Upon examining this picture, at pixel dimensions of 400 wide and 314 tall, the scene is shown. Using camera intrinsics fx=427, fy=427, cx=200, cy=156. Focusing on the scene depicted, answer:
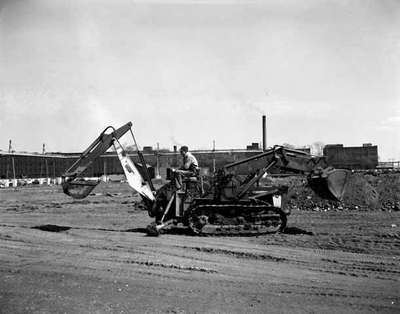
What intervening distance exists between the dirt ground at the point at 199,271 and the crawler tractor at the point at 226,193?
48 cm

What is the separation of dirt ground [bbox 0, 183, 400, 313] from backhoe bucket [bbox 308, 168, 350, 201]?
99cm

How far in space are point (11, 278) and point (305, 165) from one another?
7.10m

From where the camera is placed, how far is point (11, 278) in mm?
6492

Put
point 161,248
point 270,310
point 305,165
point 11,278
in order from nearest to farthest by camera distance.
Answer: point 270,310 < point 11,278 < point 161,248 < point 305,165

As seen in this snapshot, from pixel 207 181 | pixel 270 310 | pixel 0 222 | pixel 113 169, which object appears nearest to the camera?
pixel 270 310

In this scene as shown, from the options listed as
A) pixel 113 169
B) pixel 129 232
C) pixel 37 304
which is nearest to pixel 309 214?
pixel 129 232

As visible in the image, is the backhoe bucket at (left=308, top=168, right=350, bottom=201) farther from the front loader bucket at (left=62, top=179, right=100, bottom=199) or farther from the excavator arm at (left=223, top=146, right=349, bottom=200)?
the front loader bucket at (left=62, top=179, right=100, bottom=199)

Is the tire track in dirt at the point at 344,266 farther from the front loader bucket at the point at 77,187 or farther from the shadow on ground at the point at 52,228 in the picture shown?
the shadow on ground at the point at 52,228

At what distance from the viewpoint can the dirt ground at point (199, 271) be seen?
208 inches

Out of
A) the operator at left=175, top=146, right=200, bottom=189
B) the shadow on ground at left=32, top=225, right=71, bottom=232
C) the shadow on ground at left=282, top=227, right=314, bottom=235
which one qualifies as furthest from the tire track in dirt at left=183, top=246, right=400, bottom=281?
the shadow on ground at left=32, top=225, right=71, bottom=232

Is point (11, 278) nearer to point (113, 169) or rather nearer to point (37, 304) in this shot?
point (37, 304)

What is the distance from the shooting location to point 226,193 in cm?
1070

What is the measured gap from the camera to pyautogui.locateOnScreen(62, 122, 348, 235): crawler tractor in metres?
10.5

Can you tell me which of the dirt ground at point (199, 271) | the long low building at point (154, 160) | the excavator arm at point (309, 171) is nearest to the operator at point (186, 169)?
the excavator arm at point (309, 171)
